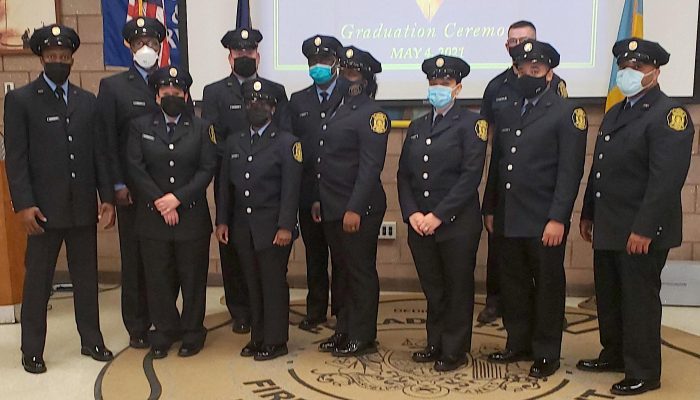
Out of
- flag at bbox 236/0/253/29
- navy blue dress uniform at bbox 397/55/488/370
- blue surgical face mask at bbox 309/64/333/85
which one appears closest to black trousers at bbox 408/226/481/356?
navy blue dress uniform at bbox 397/55/488/370

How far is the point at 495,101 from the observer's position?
12.1ft

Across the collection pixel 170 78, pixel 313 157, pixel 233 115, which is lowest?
pixel 313 157

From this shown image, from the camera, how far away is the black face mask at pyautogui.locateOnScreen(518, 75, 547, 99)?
117 inches

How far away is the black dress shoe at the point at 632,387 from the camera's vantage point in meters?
2.87

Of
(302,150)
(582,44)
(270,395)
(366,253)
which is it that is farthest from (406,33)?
(270,395)

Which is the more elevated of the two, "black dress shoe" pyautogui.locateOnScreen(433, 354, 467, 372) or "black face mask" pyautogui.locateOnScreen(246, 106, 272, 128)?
"black face mask" pyautogui.locateOnScreen(246, 106, 272, 128)

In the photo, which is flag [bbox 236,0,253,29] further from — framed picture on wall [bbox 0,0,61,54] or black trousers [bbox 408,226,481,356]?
black trousers [bbox 408,226,481,356]

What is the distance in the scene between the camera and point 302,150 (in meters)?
3.45

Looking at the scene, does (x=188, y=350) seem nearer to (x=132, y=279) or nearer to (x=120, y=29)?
(x=132, y=279)

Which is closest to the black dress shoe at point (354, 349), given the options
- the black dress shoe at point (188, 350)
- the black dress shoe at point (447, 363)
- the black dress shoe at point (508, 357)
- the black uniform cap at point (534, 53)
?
the black dress shoe at point (447, 363)

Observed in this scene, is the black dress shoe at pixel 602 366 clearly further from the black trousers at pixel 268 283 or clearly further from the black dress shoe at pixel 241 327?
the black dress shoe at pixel 241 327

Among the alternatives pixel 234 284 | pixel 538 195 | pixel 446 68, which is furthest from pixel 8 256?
pixel 538 195

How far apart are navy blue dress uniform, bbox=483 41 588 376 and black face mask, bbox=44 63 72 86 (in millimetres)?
2087

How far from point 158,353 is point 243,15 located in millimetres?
2263
